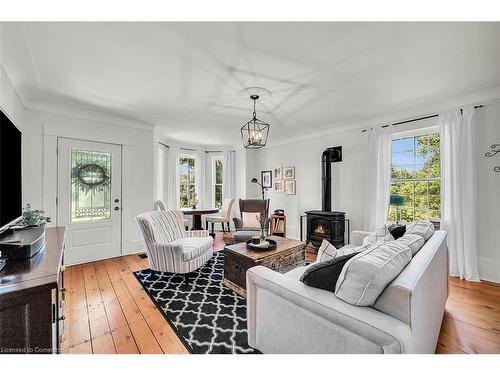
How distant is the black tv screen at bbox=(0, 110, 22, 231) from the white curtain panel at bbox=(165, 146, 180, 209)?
3462 mm

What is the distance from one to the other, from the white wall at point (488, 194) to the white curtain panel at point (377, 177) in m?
1.05

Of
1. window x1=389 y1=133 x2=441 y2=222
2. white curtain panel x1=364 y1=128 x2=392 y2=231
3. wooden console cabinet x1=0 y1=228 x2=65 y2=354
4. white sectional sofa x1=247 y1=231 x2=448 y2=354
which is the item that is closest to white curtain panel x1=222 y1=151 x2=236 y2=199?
white curtain panel x1=364 y1=128 x2=392 y2=231

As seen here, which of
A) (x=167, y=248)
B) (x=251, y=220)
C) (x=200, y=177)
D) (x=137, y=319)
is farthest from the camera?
(x=200, y=177)

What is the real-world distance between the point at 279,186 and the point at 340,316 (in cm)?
466

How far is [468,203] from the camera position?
2.98 m

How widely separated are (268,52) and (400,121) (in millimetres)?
2786

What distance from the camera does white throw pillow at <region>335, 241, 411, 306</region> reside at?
110 centimetres

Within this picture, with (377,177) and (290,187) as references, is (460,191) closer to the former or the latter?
(377,177)

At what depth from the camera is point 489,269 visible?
2.94 meters

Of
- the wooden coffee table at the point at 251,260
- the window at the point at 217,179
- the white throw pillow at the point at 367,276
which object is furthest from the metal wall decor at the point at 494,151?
the window at the point at 217,179

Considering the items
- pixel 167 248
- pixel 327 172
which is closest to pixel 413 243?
pixel 167 248

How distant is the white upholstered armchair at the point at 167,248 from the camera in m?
2.80
